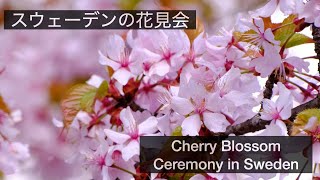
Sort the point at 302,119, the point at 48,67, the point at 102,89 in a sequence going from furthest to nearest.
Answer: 1. the point at 48,67
2. the point at 102,89
3. the point at 302,119

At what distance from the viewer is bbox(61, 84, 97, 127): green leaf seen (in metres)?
0.68

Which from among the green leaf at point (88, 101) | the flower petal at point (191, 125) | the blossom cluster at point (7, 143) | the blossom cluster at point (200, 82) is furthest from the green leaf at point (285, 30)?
the blossom cluster at point (7, 143)

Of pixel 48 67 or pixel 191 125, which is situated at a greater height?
pixel 48 67

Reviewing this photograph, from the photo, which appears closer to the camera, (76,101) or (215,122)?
(215,122)

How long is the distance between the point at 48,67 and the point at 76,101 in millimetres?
176

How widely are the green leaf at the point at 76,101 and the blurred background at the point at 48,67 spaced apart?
4.0 inches

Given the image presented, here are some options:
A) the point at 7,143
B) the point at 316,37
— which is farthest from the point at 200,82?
the point at 7,143

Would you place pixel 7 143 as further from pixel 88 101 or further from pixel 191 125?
pixel 191 125

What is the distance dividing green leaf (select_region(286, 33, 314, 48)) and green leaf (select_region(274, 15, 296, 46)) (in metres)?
0.01

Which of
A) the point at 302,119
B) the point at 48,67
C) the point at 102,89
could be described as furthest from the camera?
the point at 48,67

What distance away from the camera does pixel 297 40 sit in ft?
1.92

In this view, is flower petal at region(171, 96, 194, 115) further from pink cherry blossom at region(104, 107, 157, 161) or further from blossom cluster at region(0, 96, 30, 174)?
blossom cluster at region(0, 96, 30, 174)

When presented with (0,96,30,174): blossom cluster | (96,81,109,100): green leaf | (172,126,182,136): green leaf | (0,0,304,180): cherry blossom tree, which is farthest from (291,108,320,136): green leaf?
(0,96,30,174): blossom cluster

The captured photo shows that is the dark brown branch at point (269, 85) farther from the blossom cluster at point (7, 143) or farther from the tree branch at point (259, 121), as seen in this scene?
the blossom cluster at point (7, 143)
